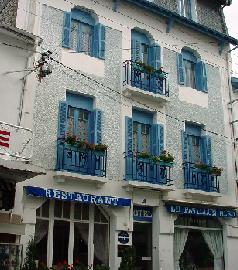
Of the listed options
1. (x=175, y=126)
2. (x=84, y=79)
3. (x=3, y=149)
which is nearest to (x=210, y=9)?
(x=175, y=126)

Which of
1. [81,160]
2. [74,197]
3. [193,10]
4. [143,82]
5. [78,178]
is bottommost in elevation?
[74,197]

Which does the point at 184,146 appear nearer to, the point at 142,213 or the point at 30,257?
the point at 142,213

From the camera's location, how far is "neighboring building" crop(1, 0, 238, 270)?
13.0 metres

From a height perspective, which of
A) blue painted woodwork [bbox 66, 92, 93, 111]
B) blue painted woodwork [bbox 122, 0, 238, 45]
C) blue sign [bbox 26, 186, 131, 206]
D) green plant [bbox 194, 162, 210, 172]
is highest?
blue painted woodwork [bbox 122, 0, 238, 45]

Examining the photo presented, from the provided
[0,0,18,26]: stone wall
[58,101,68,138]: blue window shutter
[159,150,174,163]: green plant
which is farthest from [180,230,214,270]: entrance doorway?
[0,0,18,26]: stone wall

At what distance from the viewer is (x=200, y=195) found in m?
15.4

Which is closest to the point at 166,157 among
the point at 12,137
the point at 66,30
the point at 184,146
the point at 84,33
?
the point at 184,146

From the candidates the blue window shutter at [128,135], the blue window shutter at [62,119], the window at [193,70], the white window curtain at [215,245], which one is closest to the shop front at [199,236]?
the white window curtain at [215,245]

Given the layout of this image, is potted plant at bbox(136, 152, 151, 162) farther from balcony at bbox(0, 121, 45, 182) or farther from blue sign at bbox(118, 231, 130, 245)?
balcony at bbox(0, 121, 45, 182)

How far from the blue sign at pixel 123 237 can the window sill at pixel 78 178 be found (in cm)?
168

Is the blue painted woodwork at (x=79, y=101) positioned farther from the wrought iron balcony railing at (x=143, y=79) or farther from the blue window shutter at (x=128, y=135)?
the wrought iron balcony railing at (x=143, y=79)

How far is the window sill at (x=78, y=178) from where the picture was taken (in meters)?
12.5

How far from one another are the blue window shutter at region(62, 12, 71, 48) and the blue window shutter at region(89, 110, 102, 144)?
8.09 feet

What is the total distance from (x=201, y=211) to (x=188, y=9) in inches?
346
